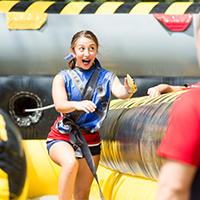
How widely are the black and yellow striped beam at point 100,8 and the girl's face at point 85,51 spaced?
1.10 meters

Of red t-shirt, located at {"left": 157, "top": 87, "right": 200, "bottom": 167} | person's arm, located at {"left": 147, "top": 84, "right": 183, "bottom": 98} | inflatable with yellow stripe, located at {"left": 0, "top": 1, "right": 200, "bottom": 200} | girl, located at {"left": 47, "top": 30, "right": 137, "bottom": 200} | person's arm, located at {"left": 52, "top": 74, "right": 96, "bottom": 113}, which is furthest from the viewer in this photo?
inflatable with yellow stripe, located at {"left": 0, "top": 1, "right": 200, "bottom": 200}

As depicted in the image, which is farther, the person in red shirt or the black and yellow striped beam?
the black and yellow striped beam

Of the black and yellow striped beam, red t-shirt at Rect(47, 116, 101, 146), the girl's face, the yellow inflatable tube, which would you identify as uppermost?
the black and yellow striped beam

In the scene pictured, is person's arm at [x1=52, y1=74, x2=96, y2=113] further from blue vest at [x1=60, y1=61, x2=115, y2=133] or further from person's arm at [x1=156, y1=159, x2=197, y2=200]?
person's arm at [x1=156, y1=159, x2=197, y2=200]

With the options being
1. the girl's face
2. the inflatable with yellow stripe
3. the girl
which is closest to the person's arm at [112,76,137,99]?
the girl

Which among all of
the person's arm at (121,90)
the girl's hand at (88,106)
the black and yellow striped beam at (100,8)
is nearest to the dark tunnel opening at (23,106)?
the black and yellow striped beam at (100,8)

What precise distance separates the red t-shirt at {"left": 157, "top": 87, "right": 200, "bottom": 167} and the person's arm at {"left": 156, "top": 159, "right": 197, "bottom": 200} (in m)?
0.01

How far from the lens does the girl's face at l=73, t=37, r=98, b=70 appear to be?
6.40 feet

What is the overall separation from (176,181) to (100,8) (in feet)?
8.33

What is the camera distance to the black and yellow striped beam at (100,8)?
9.80 feet

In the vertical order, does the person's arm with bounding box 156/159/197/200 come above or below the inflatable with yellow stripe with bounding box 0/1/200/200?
above

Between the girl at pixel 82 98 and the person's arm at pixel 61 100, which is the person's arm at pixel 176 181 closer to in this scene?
the person's arm at pixel 61 100

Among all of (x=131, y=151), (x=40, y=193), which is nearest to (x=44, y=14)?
(x=40, y=193)

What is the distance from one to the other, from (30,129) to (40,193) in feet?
1.77
